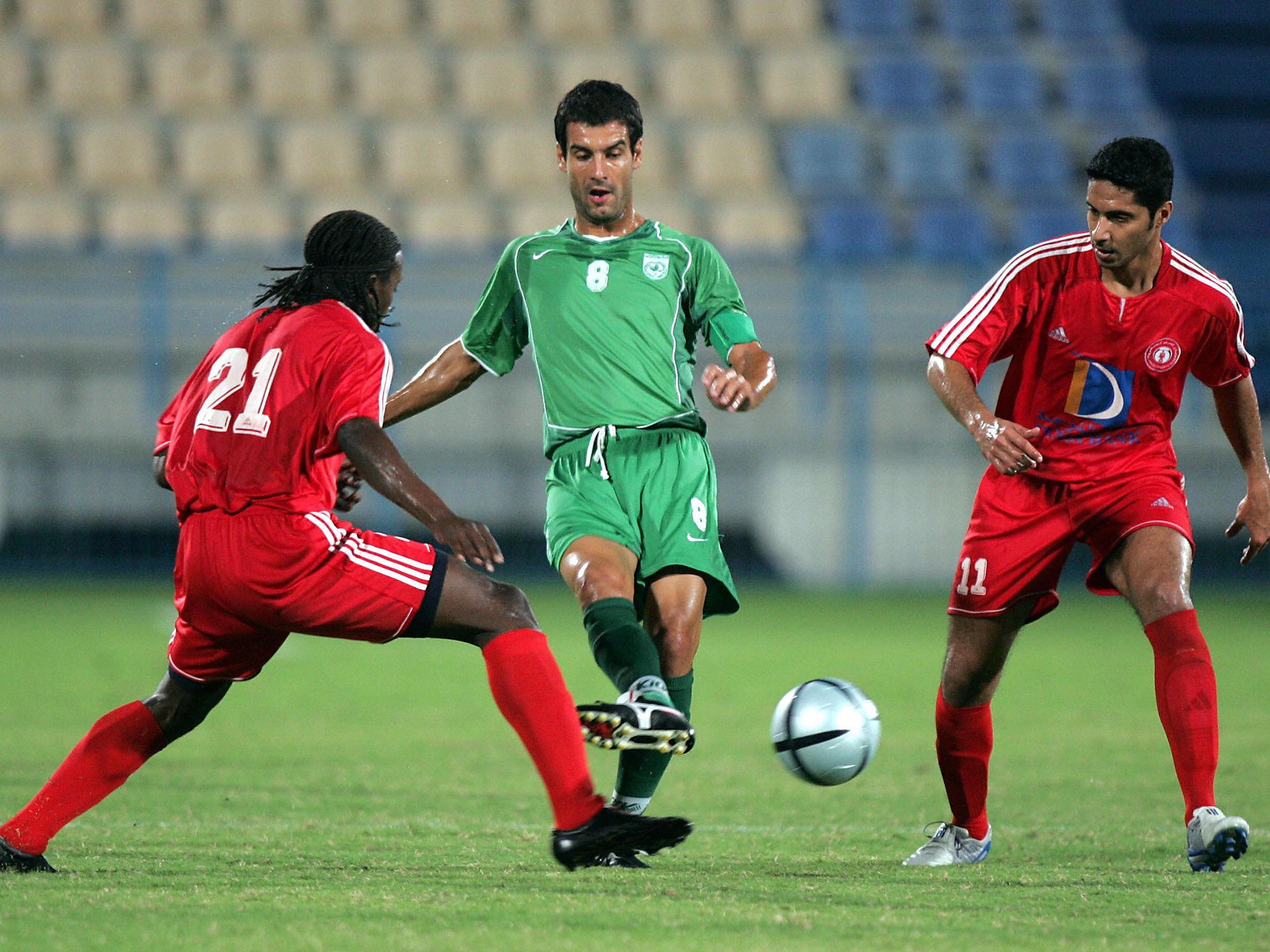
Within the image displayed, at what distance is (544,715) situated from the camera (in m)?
4.29

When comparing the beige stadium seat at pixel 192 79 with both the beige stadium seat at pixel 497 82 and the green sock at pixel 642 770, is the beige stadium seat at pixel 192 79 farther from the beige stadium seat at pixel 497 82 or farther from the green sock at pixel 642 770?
the green sock at pixel 642 770

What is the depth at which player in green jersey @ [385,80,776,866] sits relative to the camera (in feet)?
16.2

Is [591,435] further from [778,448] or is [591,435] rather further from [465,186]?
[465,186]

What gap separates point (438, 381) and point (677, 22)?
16.3 metres

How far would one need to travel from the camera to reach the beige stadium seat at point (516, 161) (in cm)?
1923

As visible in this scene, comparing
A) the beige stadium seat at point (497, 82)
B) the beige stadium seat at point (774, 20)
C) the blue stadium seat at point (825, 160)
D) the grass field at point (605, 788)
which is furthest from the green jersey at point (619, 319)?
the beige stadium seat at point (774, 20)

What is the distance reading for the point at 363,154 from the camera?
63.6 ft

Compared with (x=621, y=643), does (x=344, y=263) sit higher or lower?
higher

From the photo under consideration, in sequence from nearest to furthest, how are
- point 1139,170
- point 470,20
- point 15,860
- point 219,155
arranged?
1. point 15,860
2. point 1139,170
3. point 219,155
4. point 470,20

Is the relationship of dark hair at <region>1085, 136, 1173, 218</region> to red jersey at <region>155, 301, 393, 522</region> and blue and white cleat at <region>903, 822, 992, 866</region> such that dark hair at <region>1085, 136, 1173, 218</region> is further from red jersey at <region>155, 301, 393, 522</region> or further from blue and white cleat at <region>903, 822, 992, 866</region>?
red jersey at <region>155, 301, 393, 522</region>

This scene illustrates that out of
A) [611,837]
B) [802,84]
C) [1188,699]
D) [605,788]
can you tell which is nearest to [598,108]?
[611,837]

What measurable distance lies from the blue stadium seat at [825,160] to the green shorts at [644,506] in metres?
14.9

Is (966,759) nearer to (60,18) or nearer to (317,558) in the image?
(317,558)

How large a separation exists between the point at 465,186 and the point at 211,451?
50.1 feet
